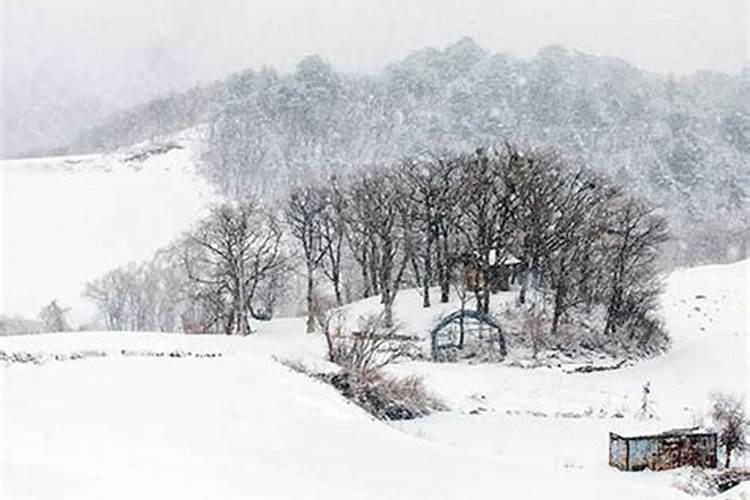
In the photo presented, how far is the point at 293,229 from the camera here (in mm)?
38469

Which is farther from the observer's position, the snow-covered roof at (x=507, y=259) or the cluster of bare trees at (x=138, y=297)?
the cluster of bare trees at (x=138, y=297)

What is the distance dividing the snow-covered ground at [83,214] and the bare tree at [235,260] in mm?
6596

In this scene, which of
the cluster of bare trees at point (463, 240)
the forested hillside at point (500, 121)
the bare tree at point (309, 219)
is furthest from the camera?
the forested hillside at point (500, 121)

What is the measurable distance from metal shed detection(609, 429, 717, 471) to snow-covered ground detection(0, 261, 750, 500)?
0.35 metres

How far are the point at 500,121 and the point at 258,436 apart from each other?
2479 inches

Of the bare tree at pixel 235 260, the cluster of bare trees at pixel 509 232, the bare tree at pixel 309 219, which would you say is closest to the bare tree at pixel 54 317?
the bare tree at pixel 235 260

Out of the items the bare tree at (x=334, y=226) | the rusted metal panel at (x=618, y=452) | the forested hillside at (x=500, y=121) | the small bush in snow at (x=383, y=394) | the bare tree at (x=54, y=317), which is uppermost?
the forested hillside at (x=500, y=121)

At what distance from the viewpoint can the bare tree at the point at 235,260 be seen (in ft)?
112

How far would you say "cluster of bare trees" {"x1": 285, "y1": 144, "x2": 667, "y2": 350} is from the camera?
32656mm

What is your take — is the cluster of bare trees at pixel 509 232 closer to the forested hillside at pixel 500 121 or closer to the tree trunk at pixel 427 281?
the tree trunk at pixel 427 281

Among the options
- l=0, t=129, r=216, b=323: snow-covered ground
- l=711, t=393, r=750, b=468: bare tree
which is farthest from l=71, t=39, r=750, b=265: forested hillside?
l=711, t=393, r=750, b=468: bare tree

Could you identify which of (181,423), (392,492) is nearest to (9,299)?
(181,423)

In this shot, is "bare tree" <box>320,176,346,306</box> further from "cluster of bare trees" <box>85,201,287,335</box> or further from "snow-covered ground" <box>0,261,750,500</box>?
"snow-covered ground" <box>0,261,750,500</box>

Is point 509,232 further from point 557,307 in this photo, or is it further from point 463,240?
point 557,307
